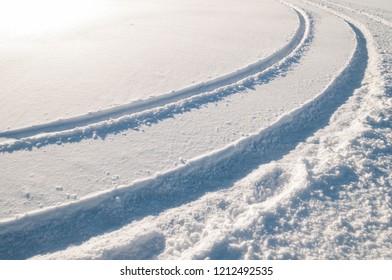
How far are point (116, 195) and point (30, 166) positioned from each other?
128 cm

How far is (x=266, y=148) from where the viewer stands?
492 centimetres

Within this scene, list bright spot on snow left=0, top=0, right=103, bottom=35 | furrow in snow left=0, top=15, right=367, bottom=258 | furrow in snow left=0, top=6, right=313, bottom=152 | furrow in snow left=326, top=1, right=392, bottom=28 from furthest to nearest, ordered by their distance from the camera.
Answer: furrow in snow left=326, top=1, right=392, bottom=28 → bright spot on snow left=0, top=0, right=103, bottom=35 → furrow in snow left=0, top=6, right=313, bottom=152 → furrow in snow left=0, top=15, right=367, bottom=258

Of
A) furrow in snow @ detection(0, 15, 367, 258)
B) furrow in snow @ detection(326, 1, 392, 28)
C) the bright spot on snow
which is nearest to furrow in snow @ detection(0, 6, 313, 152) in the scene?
furrow in snow @ detection(0, 15, 367, 258)

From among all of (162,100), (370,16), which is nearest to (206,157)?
(162,100)

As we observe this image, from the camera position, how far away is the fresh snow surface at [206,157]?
3547 millimetres

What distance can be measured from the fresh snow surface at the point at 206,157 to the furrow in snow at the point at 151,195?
15mm

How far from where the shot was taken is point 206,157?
457 cm

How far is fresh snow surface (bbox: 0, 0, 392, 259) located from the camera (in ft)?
11.6

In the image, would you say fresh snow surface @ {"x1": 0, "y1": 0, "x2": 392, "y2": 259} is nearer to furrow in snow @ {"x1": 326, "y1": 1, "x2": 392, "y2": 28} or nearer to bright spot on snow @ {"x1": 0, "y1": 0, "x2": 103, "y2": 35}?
bright spot on snow @ {"x1": 0, "y1": 0, "x2": 103, "y2": 35}

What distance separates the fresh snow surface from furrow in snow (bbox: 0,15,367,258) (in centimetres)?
2

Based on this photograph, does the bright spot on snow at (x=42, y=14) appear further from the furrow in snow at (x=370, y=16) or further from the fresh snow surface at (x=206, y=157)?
the furrow in snow at (x=370, y=16)

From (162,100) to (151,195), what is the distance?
84.5 inches

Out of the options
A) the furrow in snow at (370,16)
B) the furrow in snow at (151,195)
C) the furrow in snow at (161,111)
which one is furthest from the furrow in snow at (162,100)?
the furrow in snow at (370,16)
